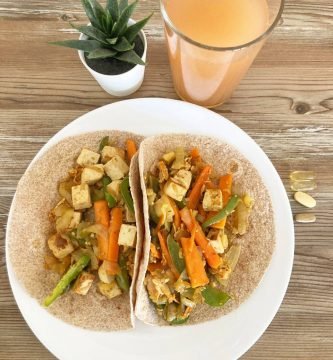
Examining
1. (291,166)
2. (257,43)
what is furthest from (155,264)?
(257,43)

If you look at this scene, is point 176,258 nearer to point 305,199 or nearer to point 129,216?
point 129,216

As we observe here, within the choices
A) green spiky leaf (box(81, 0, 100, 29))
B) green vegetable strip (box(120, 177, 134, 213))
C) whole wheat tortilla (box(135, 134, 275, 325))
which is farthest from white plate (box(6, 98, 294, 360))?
green spiky leaf (box(81, 0, 100, 29))

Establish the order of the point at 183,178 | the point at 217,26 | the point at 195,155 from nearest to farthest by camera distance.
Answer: the point at 217,26
the point at 183,178
the point at 195,155

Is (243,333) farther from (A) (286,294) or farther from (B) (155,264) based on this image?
(B) (155,264)

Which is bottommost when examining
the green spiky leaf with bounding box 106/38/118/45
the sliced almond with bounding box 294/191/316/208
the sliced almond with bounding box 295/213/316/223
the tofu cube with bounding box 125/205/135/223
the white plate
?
the white plate

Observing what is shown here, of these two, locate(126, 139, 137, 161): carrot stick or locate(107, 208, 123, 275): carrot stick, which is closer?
locate(107, 208, 123, 275): carrot stick

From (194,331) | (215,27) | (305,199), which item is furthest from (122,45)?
(194,331)

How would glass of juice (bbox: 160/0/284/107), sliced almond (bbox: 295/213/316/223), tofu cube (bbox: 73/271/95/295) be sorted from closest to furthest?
glass of juice (bbox: 160/0/284/107), tofu cube (bbox: 73/271/95/295), sliced almond (bbox: 295/213/316/223)

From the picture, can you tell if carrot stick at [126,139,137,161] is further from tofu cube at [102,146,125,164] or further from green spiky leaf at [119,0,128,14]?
green spiky leaf at [119,0,128,14]
